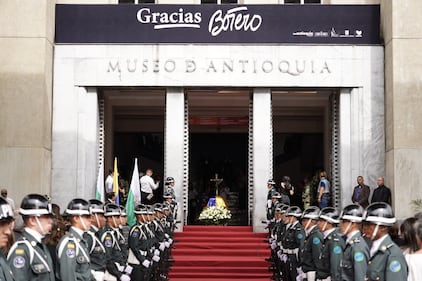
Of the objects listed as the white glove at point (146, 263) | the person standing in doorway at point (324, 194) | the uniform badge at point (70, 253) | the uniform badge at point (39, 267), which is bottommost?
the white glove at point (146, 263)

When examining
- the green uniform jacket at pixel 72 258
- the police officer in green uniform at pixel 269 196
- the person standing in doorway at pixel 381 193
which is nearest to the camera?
the green uniform jacket at pixel 72 258

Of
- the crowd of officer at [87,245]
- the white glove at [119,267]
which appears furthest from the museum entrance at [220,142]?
the white glove at [119,267]

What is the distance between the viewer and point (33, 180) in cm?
2256

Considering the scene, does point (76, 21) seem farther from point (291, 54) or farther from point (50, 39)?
point (291, 54)

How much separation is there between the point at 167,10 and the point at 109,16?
1773 millimetres

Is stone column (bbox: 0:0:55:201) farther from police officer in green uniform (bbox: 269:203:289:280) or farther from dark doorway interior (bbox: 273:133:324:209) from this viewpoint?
dark doorway interior (bbox: 273:133:324:209)

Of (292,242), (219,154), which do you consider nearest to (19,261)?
(292,242)

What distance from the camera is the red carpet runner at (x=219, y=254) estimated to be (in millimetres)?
19000

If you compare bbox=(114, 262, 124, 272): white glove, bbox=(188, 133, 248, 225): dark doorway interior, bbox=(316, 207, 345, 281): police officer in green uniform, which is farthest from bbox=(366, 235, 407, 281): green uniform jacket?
bbox=(188, 133, 248, 225): dark doorway interior

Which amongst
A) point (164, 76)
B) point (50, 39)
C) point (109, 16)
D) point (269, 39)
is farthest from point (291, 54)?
point (50, 39)

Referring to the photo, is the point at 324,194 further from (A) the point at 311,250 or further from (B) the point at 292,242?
(A) the point at 311,250

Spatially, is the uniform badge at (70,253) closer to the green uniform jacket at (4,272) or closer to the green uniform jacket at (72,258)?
the green uniform jacket at (72,258)

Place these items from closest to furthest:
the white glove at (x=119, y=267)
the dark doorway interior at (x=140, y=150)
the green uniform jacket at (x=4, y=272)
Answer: the green uniform jacket at (x=4, y=272)
the white glove at (x=119, y=267)
the dark doorway interior at (x=140, y=150)

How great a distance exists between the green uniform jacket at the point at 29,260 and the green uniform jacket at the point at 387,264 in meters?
3.11
